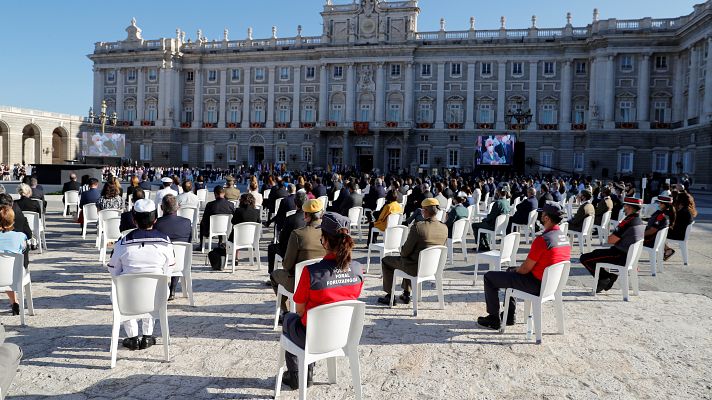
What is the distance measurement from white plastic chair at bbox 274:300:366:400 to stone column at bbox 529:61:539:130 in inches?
2036

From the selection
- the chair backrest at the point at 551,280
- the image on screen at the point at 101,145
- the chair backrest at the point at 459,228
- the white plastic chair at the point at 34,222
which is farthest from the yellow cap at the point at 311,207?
the image on screen at the point at 101,145

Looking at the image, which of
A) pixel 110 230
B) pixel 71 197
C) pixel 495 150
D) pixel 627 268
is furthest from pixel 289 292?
pixel 495 150

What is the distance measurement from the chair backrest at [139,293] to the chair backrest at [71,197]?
524 inches

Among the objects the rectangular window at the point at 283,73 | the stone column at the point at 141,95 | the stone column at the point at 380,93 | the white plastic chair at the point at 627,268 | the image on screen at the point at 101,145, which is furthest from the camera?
the stone column at the point at 141,95

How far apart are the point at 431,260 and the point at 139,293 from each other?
3864mm

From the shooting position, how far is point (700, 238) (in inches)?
658

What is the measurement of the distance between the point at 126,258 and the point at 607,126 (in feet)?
167

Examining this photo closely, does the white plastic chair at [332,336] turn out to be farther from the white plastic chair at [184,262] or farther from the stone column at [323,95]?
the stone column at [323,95]

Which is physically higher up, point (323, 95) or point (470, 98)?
point (323, 95)

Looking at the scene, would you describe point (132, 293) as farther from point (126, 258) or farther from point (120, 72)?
point (120, 72)

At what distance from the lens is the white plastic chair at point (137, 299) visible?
558 cm

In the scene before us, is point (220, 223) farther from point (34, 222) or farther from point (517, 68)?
point (517, 68)

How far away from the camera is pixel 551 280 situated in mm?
6738

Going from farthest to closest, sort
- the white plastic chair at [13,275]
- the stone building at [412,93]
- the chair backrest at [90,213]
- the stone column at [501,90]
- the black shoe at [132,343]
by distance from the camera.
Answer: the stone column at [501,90], the stone building at [412,93], the chair backrest at [90,213], the white plastic chair at [13,275], the black shoe at [132,343]
